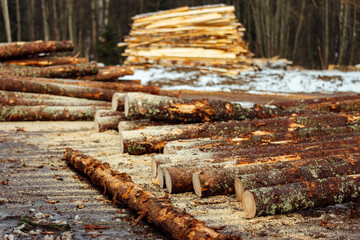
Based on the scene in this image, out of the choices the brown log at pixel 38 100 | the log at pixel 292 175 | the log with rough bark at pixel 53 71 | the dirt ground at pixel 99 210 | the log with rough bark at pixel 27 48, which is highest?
the log with rough bark at pixel 27 48

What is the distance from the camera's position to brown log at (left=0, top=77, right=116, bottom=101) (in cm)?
883

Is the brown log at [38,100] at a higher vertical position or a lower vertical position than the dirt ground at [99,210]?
higher

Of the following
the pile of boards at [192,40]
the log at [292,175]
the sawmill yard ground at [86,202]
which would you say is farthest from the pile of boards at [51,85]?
the log at [292,175]

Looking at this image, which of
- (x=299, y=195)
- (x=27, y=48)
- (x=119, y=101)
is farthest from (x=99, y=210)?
(x=27, y=48)

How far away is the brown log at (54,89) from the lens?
348 inches

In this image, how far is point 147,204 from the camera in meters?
3.51

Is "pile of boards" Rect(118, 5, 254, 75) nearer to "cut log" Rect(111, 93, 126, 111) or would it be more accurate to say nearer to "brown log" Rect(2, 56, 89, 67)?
"brown log" Rect(2, 56, 89, 67)

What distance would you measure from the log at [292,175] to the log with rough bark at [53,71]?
7.24m

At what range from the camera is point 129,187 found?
3.90 metres

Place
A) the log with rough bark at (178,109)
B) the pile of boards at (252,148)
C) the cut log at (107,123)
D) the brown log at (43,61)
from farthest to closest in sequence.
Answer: the brown log at (43,61) → the cut log at (107,123) → the log with rough bark at (178,109) → the pile of boards at (252,148)

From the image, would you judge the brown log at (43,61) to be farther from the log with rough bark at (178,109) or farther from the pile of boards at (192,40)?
the pile of boards at (192,40)

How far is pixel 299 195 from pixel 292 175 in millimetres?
414

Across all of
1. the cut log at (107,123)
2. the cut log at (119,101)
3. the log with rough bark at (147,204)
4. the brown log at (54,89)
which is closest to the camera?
the log with rough bark at (147,204)

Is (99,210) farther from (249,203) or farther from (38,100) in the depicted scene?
(38,100)
